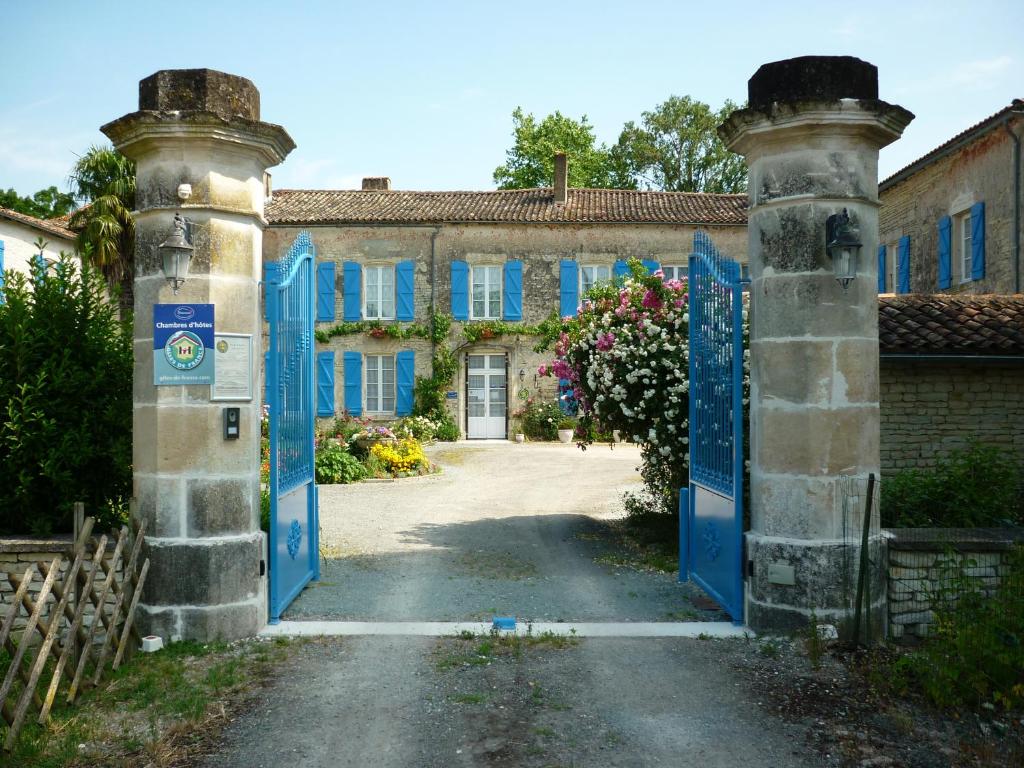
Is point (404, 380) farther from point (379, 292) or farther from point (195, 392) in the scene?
point (195, 392)

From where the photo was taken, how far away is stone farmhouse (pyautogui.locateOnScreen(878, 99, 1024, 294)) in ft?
42.2

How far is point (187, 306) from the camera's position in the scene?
5.29 m

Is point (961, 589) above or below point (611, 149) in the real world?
below

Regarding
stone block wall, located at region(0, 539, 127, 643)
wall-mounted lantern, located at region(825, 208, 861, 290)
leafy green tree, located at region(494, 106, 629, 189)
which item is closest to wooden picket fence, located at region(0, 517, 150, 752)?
stone block wall, located at region(0, 539, 127, 643)

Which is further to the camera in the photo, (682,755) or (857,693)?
(857,693)

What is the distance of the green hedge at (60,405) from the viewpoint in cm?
539

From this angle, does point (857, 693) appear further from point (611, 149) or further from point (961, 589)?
point (611, 149)

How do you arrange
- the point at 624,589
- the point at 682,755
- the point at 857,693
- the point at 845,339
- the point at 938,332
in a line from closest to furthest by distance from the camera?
the point at 682,755 → the point at 857,693 → the point at 845,339 → the point at 624,589 → the point at 938,332

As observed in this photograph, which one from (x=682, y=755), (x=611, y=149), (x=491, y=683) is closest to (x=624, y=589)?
(x=491, y=683)

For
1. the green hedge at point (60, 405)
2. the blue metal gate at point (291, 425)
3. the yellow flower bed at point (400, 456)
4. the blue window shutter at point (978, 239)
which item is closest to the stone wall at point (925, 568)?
the blue metal gate at point (291, 425)

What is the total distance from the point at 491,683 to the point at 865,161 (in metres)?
3.99

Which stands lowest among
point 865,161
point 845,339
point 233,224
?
point 845,339

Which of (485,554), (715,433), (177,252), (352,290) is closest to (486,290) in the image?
(352,290)

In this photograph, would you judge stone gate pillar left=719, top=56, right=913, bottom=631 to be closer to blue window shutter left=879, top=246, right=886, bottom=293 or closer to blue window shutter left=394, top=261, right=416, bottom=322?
blue window shutter left=879, top=246, right=886, bottom=293
